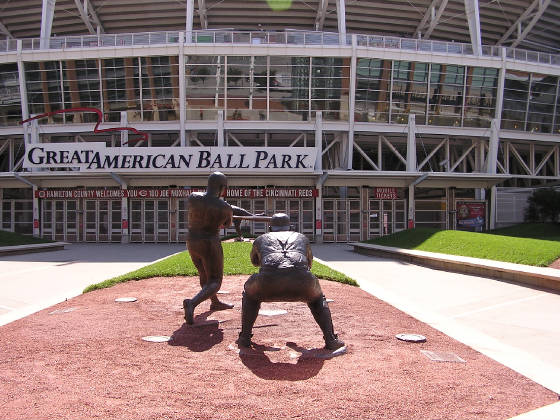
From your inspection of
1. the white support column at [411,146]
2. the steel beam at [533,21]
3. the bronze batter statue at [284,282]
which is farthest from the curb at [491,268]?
the steel beam at [533,21]

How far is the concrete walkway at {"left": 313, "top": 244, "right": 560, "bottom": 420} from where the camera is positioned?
4.90 m

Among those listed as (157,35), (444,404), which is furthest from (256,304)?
(157,35)

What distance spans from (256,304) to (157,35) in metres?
29.5

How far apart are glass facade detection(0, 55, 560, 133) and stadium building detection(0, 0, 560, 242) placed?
93 mm

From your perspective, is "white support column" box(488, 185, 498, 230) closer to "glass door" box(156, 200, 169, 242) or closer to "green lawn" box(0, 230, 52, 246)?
"glass door" box(156, 200, 169, 242)

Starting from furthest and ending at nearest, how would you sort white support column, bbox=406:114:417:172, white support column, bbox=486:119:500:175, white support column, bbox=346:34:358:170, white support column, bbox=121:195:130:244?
white support column, bbox=486:119:500:175
white support column, bbox=406:114:417:172
white support column, bbox=346:34:358:170
white support column, bbox=121:195:130:244

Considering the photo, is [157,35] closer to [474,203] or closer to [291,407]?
[474,203]

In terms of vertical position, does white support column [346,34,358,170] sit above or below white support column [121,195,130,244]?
above

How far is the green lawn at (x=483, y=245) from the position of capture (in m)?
12.2

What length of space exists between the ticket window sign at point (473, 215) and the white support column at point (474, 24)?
35.7 feet

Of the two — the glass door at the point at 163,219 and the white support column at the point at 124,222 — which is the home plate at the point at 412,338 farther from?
the glass door at the point at 163,219

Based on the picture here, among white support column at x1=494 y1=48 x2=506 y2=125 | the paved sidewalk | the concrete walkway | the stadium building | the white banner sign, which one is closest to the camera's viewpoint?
the concrete walkway

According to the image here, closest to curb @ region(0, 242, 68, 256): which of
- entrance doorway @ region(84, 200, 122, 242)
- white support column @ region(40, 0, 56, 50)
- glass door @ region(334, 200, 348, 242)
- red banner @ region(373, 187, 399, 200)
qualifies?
entrance doorway @ region(84, 200, 122, 242)

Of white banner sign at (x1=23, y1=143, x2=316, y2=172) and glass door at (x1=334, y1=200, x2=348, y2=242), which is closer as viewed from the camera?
white banner sign at (x1=23, y1=143, x2=316, y2=172)
